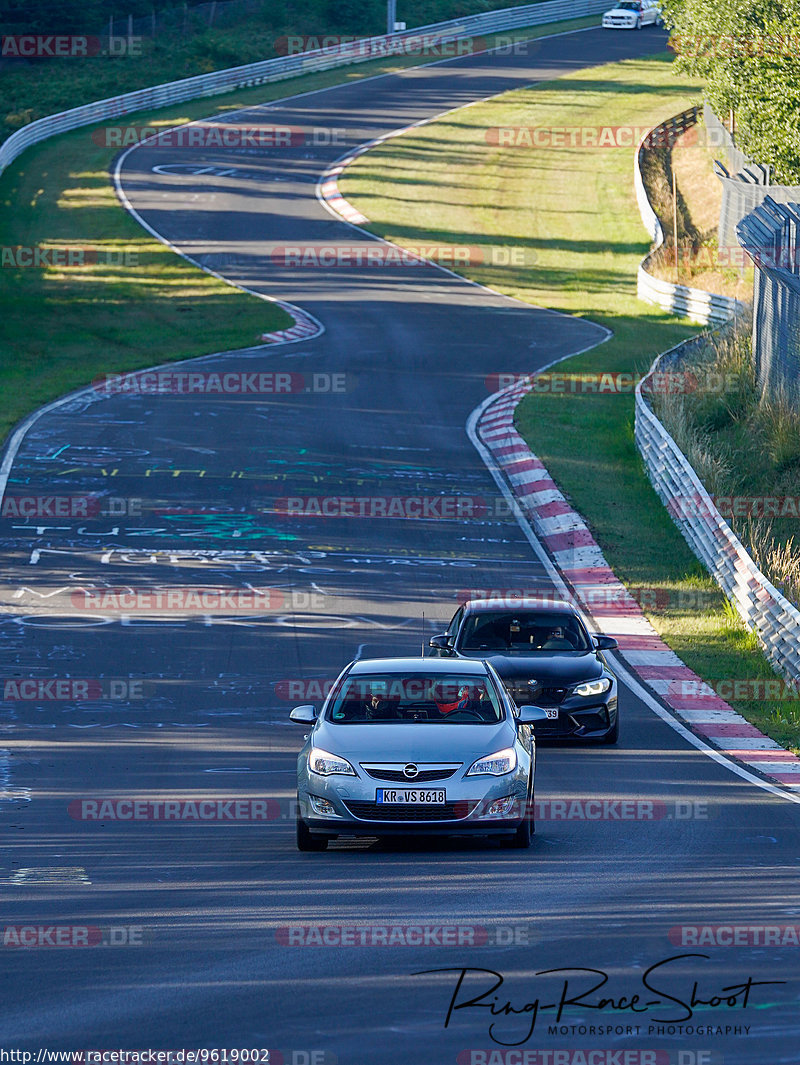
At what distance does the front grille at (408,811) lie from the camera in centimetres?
1048

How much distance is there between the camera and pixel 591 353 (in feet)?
125

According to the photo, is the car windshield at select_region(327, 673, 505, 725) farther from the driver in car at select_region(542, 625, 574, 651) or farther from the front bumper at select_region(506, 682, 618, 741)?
the driver in car at select_region(542, 625, 574, 651)

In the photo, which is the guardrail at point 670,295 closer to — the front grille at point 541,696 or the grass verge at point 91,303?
the grass verge at point 91,303

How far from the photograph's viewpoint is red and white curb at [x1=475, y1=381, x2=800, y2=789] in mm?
14875

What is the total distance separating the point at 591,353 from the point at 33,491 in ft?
56.3

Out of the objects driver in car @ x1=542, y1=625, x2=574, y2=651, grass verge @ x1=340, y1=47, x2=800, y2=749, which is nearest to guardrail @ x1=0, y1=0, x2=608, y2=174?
grass verge @ x1=340, y1=47, x2=800, y2=749

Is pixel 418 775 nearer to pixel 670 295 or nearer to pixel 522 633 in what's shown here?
pixel 522 633

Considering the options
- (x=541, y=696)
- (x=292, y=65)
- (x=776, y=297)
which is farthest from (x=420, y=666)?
(x=292, y=65)

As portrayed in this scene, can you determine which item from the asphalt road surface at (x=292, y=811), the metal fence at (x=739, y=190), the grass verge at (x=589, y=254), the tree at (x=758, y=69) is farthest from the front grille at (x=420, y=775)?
the tree at (x=758, y=69)

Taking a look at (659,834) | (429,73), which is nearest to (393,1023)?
(659,834)

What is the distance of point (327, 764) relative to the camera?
35.1 feet

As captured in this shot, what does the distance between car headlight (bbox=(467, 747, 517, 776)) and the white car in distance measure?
273 feet

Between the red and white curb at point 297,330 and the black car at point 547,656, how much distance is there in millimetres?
23489

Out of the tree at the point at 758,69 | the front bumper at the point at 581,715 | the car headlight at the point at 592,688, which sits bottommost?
the front bumper at the point at 581,715
